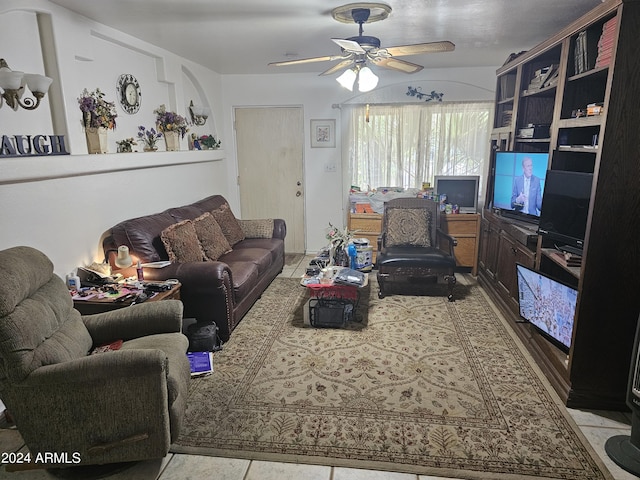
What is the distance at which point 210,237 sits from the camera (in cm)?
401

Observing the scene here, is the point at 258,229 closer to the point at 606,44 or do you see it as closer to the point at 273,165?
the point at 273,165

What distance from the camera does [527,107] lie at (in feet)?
12.4

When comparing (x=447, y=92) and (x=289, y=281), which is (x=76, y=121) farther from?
(x=447, y=92)

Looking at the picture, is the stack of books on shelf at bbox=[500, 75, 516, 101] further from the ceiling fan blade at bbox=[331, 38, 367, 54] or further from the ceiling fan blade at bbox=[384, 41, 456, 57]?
the ceiling fan blade at bbox=[331, 38, 367, 54]

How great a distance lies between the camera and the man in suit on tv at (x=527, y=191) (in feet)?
11.0

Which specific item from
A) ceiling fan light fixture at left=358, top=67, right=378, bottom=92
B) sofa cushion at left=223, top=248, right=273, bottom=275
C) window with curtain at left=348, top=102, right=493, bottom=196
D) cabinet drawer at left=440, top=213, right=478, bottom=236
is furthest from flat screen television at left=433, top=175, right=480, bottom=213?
ceiling fan light fixture at left=358, top=67, right=378, bottom=92

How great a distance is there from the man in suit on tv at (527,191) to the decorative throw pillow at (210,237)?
2.78 metres

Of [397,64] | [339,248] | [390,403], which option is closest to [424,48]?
[397,64]

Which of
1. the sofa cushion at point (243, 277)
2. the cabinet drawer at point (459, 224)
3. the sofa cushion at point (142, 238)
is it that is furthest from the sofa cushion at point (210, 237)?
the cabinet drawer at point (459, 224)

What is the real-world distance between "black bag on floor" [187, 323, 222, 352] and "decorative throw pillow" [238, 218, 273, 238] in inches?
75.2

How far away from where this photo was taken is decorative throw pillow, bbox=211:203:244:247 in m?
4.58

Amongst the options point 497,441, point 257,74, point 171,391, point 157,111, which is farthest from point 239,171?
point 497,441

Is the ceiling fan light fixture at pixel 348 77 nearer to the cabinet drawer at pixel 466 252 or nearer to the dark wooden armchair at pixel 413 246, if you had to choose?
the dark wooden armchair at pixel 413 246

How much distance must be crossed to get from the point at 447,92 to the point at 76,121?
407 cm
